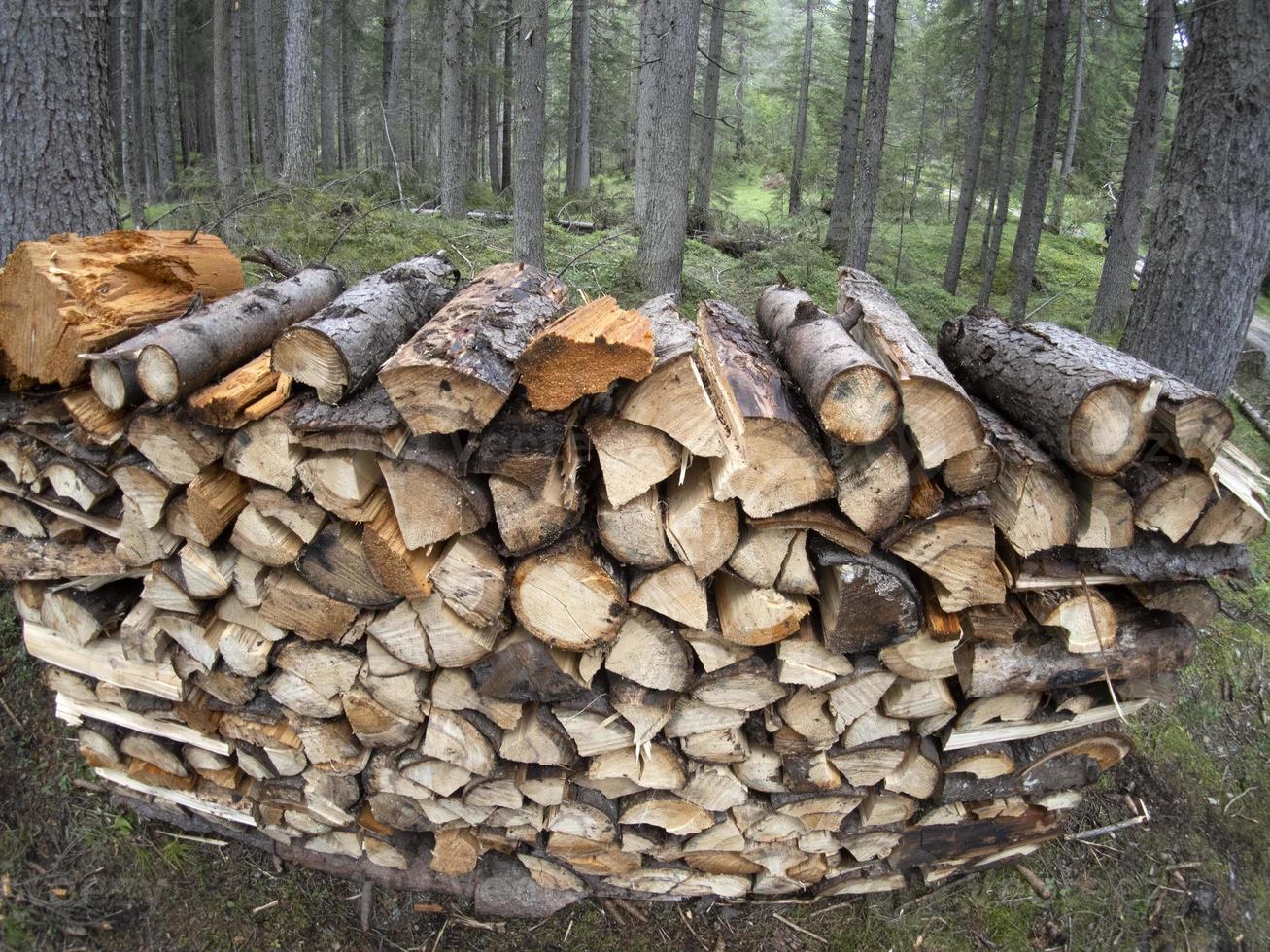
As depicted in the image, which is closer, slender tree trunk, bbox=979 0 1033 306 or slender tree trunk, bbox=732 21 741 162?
slender tree trunk, bbox=979 0 1033 306

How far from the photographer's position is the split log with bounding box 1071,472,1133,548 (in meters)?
2.14

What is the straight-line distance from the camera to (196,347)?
2.25 meters

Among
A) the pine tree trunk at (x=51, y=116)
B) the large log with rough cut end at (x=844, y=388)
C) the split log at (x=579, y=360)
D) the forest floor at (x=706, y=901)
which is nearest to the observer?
the split log at (x=579, y=360)

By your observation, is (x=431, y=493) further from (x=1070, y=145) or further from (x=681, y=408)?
(x=1070, y=145)

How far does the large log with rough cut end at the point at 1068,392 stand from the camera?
205cm

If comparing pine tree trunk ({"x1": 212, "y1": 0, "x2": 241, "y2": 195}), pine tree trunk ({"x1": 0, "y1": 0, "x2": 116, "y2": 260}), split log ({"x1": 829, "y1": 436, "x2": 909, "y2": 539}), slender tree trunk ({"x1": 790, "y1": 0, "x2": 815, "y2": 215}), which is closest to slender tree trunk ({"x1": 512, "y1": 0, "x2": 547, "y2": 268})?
pine tree trunk ({"x1": 0, "y1": 0, "x2": 116, "y2": 260})

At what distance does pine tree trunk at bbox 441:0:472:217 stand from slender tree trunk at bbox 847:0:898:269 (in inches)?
228

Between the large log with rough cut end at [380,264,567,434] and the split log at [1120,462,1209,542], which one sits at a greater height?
the large log with rough cut end at [380,264,567,434]

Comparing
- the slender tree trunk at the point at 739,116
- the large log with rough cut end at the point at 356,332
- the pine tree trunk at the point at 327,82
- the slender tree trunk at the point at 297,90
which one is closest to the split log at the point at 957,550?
the large log with rough cut end at the point at 356,332

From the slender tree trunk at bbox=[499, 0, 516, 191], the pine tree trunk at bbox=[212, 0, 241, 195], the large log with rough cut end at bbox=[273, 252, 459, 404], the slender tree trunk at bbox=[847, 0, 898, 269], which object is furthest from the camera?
the slender tree trunk at bbox=[499, 0, 516, 191]

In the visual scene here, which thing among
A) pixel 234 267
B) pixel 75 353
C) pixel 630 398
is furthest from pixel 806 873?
pixel 234 267

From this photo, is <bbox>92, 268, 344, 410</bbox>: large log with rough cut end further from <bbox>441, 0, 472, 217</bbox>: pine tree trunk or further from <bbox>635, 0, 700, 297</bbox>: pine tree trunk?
<bbox>441, 0, 472, 217</bbox>: pine tree trunk

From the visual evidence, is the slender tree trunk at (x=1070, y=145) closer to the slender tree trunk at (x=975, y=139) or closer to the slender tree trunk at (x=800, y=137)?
the slender tree trunk at (x=800, y=137)

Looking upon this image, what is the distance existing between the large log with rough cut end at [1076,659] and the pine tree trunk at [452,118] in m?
9.83
